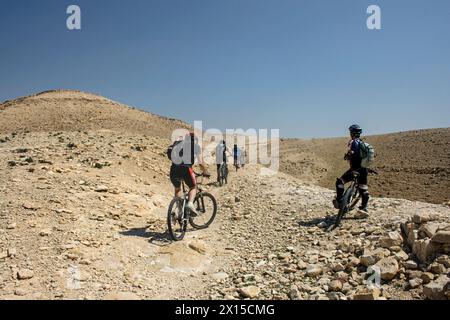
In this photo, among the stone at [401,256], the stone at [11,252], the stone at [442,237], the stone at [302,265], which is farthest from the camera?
the stone at [302,265]

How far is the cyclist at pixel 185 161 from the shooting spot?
8797mm

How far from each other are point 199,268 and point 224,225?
3182mm

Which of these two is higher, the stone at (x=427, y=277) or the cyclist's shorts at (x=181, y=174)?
the cyclist's shorts at (x=181, y=174)

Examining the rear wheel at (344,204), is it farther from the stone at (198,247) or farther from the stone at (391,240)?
the stone at (198,247)

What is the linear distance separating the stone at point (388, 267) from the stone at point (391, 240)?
65 cm

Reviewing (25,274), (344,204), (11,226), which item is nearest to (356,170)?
(344,204)

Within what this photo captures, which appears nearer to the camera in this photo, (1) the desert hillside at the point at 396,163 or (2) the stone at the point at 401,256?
(2) the stone at the point at 401,256

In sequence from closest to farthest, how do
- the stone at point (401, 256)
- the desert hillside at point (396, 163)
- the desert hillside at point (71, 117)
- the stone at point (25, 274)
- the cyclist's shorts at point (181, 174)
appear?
the stone at point (25, 274) < the stone at point (401, 256) < the cyclist's shorts at point (181, 174) < the desert hillside at point (71, 117) < the desert hillside at point (396, 163)

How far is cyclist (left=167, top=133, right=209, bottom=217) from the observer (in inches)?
346

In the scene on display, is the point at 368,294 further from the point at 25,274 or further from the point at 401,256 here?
the point at 25,274

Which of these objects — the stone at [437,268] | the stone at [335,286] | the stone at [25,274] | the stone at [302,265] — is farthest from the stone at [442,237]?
the stone at [25,274]

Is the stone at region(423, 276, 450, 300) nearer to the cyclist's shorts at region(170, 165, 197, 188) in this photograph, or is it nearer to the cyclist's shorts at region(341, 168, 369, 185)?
the cyclist's shorts at region(341, 168, 369, 185)

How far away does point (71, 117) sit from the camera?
3344cm

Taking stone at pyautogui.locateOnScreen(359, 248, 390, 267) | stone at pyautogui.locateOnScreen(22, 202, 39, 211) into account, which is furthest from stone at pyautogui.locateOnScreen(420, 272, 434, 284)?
stone at pyautogui.locateOnScreen(22, 202, 39, 211)
